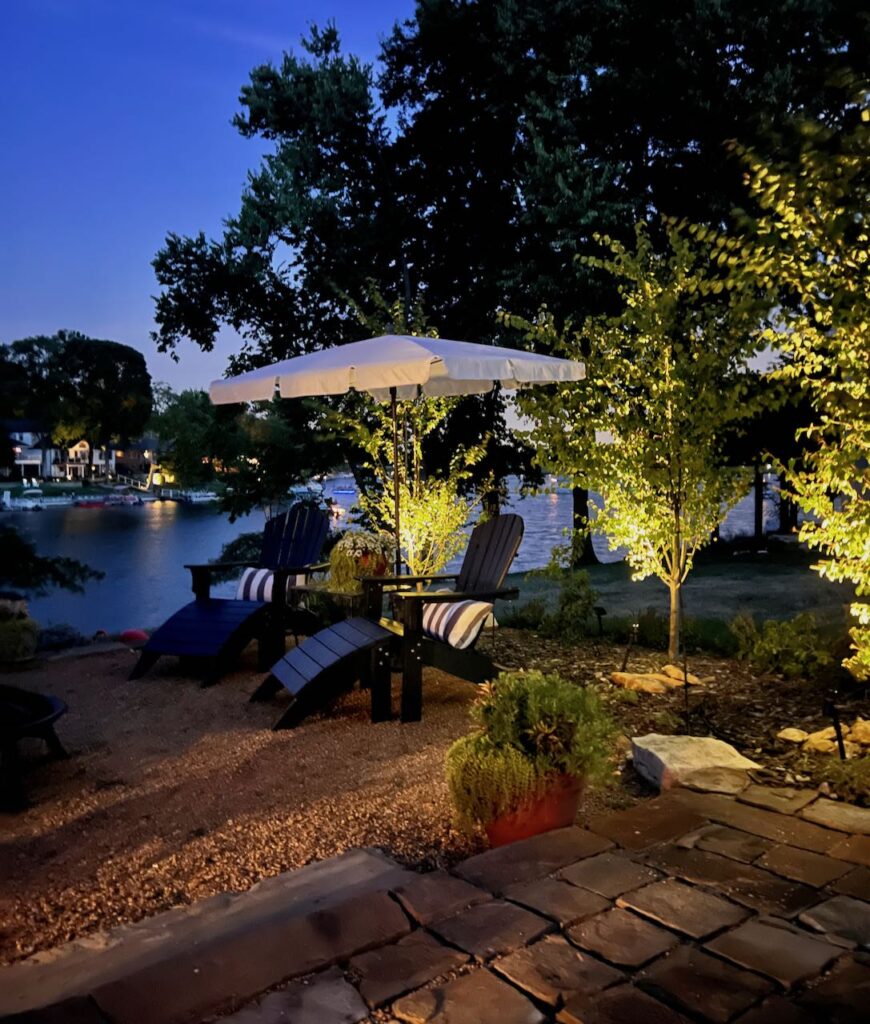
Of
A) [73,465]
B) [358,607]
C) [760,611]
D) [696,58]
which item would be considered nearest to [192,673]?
[358,607]

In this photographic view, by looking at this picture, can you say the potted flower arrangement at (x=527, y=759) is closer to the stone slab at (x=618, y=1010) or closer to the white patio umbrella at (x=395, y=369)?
the stone slab at (x=618, y=1010)

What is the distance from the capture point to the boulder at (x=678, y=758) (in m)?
3.23

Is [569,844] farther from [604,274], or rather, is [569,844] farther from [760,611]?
[604,274]

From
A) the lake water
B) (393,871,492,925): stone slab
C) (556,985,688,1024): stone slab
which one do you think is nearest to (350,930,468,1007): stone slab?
(393,871,492,925): stone slab

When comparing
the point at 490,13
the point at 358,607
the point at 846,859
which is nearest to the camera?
the point at 846,859

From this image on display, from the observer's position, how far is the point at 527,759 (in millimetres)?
2748

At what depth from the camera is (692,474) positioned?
5.56 m

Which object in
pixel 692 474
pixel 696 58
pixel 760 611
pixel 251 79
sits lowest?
pixel 760 611

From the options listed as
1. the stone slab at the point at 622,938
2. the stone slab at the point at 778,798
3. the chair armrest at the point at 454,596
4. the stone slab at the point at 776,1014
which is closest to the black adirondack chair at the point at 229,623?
the chair armrest at the point at 454,596

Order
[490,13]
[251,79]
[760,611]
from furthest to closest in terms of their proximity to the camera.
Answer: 1. [251,79]
2. [490,13]
3. [760,611]

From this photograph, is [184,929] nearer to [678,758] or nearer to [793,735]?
[678,758]

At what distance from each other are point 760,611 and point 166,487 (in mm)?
76396

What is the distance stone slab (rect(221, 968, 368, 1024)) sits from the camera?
1.72 m

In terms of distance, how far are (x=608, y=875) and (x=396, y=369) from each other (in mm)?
3168
